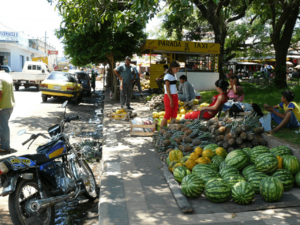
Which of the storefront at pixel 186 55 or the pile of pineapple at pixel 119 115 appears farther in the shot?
the storefront at pixel 186 55

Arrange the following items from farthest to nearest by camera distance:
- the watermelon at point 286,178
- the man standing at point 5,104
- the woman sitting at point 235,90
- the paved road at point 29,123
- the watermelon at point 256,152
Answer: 1. the woman sitting at point 235,90
2. the man standing at point 5,104
3. the watermelon at point 256,152
4. the paved road at point 29,123
5. the watermelon at point 286,178

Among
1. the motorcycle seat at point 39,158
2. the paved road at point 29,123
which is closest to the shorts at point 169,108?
the paved road at point 29,123

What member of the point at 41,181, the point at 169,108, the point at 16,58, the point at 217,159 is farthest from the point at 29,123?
the point at 16,58

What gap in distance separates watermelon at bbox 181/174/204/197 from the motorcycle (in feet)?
5.06

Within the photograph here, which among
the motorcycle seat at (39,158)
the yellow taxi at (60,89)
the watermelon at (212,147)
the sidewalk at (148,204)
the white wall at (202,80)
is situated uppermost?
the white wall at (202,80)

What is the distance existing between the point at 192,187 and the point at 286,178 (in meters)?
1.55

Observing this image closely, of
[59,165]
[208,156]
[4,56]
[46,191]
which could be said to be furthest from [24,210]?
[4,56]

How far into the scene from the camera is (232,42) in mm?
29109

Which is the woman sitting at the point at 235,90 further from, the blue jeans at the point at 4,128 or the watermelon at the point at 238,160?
the blue jeans at the point at 4,128

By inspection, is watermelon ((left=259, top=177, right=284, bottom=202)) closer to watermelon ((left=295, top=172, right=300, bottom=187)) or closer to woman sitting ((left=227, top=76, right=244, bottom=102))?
watermelon ((left=295, top=172, right=300, bottom=187))

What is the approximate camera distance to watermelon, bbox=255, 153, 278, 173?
15.5ft

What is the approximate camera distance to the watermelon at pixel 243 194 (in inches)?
160

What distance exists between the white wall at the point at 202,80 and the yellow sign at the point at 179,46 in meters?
1.59

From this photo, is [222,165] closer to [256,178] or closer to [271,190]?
[256,178]
